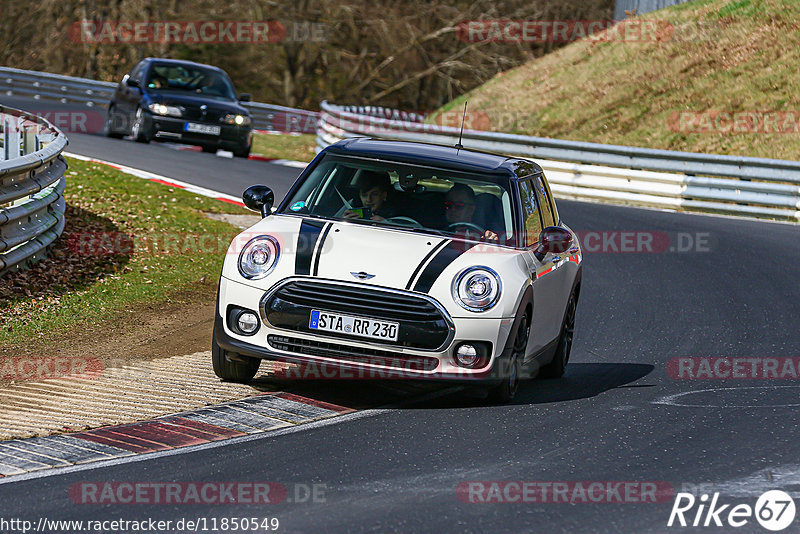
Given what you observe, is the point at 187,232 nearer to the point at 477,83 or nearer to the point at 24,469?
the point at 24,469

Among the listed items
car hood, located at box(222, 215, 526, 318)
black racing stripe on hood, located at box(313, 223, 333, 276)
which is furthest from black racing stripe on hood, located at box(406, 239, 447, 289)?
black racing stripe on hood, located at box(313, 223, 333, 276)

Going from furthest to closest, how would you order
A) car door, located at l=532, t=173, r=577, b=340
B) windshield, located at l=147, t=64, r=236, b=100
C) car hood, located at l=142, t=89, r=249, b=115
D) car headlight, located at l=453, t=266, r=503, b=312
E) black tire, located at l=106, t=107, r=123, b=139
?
black tire, located at l=106, t=107, r=123, b=139 < windshield, located at l=147, t=64, r=236, b=100 < car hood, located at l=142, t=89, r=249, b=115 < car door, located at l=532, t=173, r=577, b=340 < car headlight, located at l=453, t=266, r=503, b=312

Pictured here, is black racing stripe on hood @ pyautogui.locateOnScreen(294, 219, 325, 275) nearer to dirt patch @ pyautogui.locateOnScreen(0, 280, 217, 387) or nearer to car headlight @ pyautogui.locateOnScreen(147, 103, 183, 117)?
dirt patch @ pyautogui.locateOnScreen(0, 280, 217, 387)

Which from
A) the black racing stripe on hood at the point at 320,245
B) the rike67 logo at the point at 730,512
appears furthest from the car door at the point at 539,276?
the rike67 logo at the point at 730,512

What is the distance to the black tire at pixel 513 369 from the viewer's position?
7.42m

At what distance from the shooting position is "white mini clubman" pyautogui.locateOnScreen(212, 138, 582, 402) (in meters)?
7.07

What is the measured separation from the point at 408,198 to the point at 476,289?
1.11 meters

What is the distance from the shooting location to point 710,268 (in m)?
14.7

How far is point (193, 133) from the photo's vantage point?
2289 centimetres

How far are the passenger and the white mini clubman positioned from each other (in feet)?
0.03

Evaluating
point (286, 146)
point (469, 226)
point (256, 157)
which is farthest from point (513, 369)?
point (286, 146)

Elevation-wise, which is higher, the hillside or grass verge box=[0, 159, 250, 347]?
the hillside

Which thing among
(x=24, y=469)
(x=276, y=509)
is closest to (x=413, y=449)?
(x=276, y=509)

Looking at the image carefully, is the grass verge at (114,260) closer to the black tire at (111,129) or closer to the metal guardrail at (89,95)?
the black tire at (111,129)
